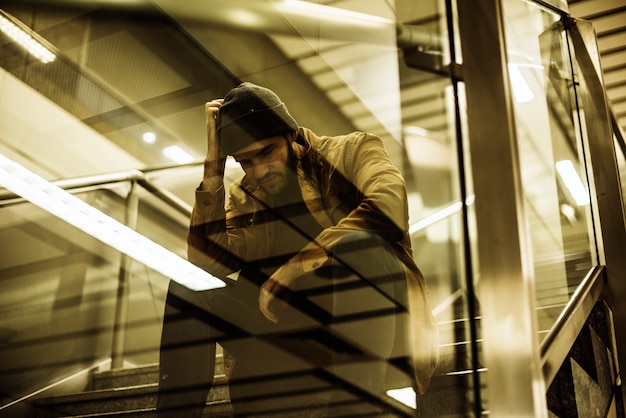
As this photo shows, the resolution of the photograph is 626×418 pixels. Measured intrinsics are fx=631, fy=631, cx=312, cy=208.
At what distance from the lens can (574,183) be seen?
2.28 m

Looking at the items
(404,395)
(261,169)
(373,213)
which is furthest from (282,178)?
(404,395)

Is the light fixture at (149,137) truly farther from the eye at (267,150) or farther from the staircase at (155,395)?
the eye at (267,150)

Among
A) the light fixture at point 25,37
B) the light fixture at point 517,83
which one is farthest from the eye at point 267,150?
the light fixture at point 25,37

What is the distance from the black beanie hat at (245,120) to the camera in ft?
5.58

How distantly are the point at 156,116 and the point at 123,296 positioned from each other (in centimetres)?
167

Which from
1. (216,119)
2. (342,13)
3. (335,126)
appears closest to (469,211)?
(216,119)

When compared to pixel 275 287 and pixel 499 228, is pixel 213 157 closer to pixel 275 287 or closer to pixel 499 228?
pixel 275 287

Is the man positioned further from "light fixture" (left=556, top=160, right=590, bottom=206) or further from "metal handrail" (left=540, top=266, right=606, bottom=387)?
"light fixture" (left=556, top=160, right=590, bottom=206)

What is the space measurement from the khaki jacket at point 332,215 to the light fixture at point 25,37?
7.25 ft

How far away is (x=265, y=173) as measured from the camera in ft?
5.69

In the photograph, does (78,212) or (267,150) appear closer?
(267,150)

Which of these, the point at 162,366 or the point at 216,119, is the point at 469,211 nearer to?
the point at 162,366

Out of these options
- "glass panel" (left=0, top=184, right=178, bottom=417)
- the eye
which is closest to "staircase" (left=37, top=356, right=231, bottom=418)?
"glass panel" (left=0, top=184, right=178, bottom=417)

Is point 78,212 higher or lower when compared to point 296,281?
higher
